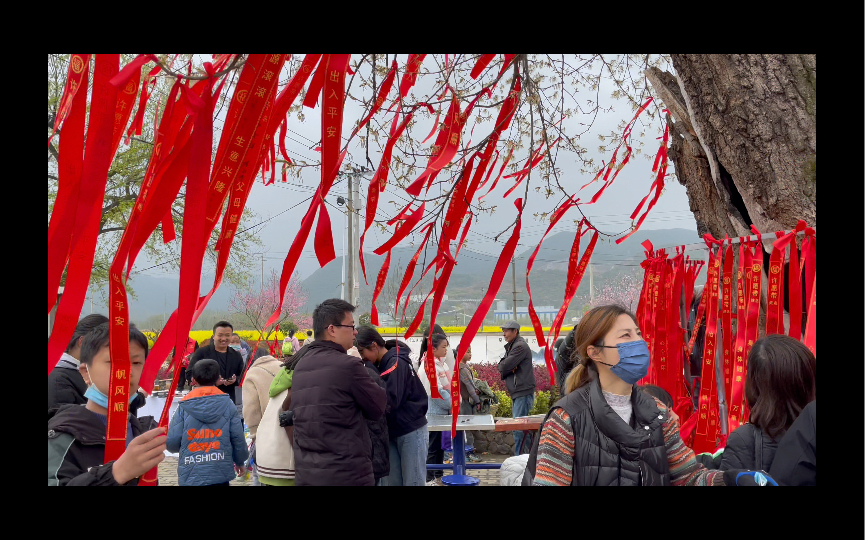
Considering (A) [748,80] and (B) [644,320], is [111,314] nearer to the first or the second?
(A) [748,80]

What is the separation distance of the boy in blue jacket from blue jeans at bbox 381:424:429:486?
127 centimetres

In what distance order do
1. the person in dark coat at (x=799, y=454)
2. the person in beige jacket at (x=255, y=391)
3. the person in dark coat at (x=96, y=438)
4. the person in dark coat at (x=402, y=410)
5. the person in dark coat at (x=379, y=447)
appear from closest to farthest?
1. the person in dark coat at (x=96, y=438)
2. the person in dark coat at (x=799, y=454)
3. the person in dark coat at (x=379, y=447)
4. the person in beige jacket at (x=255, y=391)
5. the person in dark coat at (x=402, y=410)

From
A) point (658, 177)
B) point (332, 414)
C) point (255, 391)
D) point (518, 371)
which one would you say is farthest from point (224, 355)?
point (658, 177)

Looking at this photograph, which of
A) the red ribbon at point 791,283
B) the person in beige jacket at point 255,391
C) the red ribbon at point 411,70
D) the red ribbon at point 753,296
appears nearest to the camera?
the red ribbon at point 411,70

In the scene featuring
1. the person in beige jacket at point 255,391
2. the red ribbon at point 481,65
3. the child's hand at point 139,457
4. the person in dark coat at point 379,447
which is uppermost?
the red ribbon at point 481,65

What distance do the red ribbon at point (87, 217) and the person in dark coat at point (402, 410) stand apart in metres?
3.35

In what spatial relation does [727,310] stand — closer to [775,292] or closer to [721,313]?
[721,313]

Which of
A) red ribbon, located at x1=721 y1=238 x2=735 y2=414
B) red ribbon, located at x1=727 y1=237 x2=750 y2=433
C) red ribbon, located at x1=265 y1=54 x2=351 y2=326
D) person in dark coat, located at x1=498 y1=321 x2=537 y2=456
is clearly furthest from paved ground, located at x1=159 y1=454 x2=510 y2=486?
red ribbon, located at x1=265 y1=54 x2=351 y2=326

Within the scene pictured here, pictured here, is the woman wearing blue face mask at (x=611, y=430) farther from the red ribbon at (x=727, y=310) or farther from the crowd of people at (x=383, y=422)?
the red ribbon at (x=727, y=310)

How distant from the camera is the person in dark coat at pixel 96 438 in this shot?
5.20 ft

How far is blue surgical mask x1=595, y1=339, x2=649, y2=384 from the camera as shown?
7.13 feet

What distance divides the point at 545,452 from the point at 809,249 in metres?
1.87

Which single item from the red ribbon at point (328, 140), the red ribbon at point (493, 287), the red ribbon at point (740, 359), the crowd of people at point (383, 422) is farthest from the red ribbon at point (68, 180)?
the red ribbon at point (740, 359)
